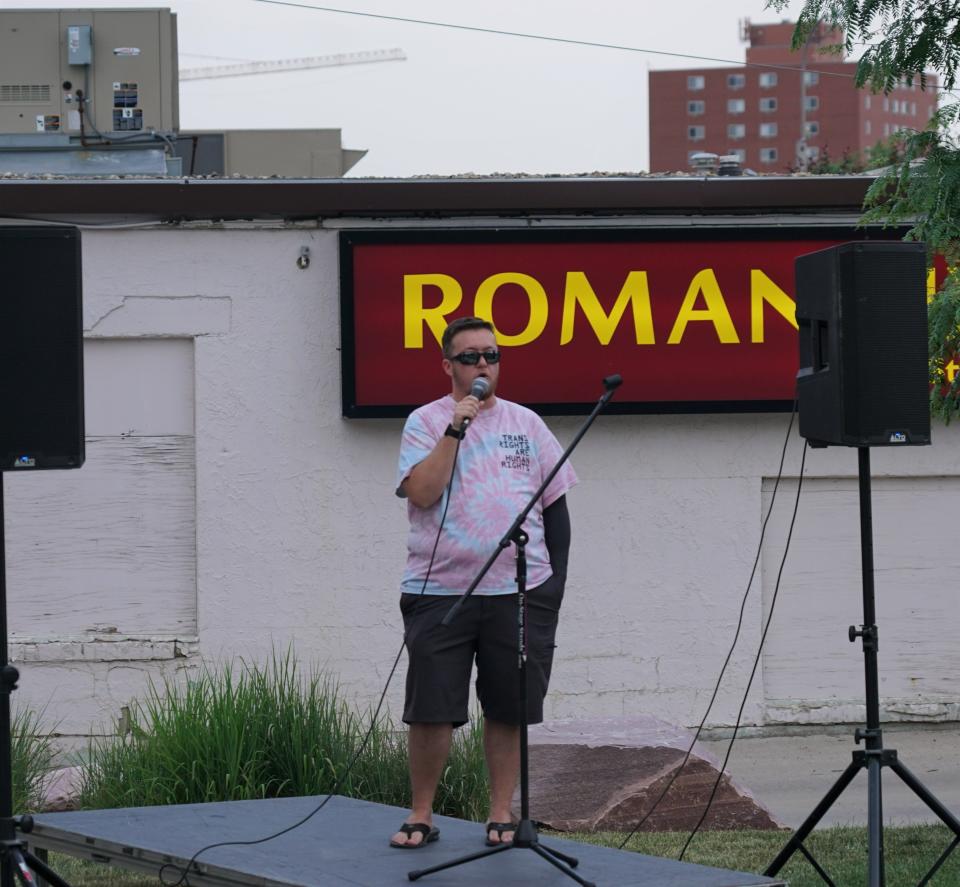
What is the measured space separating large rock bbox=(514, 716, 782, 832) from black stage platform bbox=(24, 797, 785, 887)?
4.24ft

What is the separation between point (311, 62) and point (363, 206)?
9987 cm

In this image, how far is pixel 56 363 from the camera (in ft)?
18.2

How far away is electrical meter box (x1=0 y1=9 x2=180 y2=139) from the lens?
11266 mm

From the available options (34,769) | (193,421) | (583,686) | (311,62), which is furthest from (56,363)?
(311,62)

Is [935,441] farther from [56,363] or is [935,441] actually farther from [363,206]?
[56,363]

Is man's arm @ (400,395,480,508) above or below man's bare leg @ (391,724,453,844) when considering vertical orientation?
above

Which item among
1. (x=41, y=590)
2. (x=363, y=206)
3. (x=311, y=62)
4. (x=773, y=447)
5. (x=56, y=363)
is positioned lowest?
(x=41, y=590)

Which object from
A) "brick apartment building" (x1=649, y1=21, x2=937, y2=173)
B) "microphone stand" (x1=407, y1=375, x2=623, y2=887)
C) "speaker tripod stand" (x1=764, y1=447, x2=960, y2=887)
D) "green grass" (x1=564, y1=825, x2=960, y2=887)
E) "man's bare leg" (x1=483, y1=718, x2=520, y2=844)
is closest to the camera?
"microphone stand" (x1=407, y1=375, x2=623, y2=887)

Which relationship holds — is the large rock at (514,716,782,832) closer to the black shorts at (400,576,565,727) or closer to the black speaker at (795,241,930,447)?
the black shorts at (400,576,565,727)

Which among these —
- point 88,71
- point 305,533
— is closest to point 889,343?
point 305,533

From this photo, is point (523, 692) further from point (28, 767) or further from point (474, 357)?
point (28, 767)

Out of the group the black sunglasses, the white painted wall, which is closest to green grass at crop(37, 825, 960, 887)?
the black sunglasses

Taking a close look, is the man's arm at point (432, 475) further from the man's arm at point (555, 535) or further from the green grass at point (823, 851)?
the green grass at point (823, 851)

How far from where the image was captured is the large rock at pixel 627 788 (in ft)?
23.7
